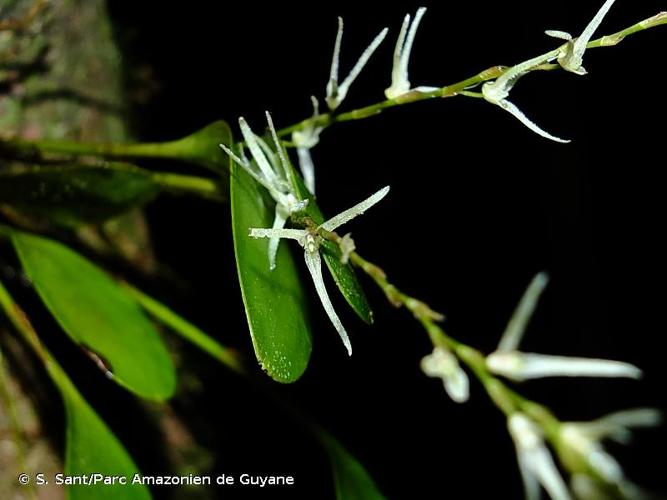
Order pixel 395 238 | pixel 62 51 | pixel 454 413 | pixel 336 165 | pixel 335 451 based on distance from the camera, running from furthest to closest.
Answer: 1. pixel 454 413
2. pixel 395 238
3. pixel 336 165
4. pixel 62 51
5. pixel 335 451

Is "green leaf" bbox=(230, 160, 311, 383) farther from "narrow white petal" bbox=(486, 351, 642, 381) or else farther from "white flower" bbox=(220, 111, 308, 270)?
"narrow white petal" bbox=(486, 351, 642, 381)

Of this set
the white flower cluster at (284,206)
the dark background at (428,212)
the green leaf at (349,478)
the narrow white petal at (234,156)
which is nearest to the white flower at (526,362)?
the white flower cluster at (284,206)

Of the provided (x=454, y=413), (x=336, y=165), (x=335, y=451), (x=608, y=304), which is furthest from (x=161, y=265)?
(x=608, y=304)

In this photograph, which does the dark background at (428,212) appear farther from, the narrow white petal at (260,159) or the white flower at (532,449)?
the white flower at (532,449)

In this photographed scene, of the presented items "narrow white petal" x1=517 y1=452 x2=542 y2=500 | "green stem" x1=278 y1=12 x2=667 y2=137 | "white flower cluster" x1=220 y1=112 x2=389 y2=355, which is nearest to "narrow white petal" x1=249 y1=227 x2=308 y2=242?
"white flower cluster" x1=220 y1=112 x2=389 y2=355

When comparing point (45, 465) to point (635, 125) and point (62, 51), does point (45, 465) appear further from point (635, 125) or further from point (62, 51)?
point (635, 125)

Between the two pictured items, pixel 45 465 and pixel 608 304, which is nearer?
pixel 45 465

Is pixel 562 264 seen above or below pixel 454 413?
above

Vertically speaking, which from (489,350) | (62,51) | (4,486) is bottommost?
(4,486)
